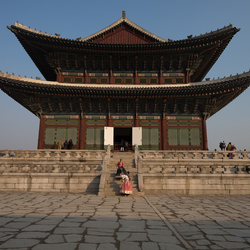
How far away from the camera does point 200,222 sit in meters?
5.39

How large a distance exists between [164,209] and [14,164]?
855 centimetres

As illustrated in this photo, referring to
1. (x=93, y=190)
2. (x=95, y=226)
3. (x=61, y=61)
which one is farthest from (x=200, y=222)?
(x=61, y=61)

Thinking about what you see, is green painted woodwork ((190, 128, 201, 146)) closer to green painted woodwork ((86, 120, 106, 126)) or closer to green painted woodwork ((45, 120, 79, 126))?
green painted woodwork ((86, 120, 106, 126))

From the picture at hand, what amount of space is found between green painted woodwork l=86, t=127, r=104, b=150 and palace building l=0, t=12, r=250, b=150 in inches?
3.6

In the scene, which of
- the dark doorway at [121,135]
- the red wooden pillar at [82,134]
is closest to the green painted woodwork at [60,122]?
the red wooden pillar at [82,134]

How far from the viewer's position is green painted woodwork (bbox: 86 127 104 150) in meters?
18.9

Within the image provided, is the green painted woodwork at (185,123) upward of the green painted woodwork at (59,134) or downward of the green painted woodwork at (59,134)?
upward

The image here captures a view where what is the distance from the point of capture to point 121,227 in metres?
4.76

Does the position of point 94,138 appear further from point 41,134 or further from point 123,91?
point 123,91

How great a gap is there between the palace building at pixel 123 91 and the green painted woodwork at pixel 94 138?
91 millimetres

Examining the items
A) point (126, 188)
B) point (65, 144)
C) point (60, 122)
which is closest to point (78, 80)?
point (60, 122)

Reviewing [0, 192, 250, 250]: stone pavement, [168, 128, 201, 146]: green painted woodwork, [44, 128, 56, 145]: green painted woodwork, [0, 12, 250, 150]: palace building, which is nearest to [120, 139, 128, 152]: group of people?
[0, 12, 250, 150]: palace building

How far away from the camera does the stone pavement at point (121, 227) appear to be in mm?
3809

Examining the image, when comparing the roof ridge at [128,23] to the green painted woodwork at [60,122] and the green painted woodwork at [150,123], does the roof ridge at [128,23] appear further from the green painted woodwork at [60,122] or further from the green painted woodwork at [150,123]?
the green painted woodwork at [60,122]
